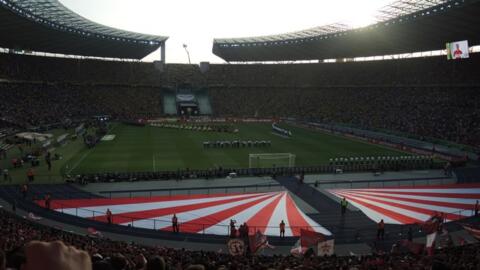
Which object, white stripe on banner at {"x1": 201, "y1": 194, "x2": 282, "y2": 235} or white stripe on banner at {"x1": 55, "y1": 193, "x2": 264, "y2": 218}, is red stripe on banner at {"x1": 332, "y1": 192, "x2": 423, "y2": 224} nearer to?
white stripe on banner at {"x1": 201, "y1": 194, "x2": 282, "y2": 235}

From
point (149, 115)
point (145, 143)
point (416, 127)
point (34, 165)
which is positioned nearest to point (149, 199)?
point (34, 165)

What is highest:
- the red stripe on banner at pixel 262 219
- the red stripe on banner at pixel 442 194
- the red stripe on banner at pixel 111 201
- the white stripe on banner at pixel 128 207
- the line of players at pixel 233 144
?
the line of players at pixel 233 144

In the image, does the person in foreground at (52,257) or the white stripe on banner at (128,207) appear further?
the white stripe on banner at (128,207)

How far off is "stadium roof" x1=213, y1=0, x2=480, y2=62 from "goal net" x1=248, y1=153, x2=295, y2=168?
85.2 ft

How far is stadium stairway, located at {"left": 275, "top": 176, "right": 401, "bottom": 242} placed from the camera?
2328cm

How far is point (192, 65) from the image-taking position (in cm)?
11562

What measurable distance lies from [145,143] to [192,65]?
65035 mm

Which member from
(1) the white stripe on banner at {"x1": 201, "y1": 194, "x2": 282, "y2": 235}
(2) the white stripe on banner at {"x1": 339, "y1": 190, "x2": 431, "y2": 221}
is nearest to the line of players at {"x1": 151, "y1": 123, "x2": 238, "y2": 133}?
(1) the white stripe on banner at {"x1": 201, "y1": 194, "x2": 282, "y2": 235}

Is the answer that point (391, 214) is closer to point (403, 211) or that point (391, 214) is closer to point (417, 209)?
point (403, 211)

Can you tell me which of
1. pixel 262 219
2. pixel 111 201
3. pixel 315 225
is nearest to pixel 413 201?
pixel 315 225

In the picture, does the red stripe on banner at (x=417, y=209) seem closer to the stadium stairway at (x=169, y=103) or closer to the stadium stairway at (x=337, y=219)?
the stadium stairway at (x=337, y=219)

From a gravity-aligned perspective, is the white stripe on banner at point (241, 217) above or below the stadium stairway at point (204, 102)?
below

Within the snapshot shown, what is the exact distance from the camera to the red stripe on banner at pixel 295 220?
23875 millimetres

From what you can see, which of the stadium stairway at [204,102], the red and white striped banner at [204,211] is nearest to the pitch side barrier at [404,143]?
the red and white striped banner at [204,211]
